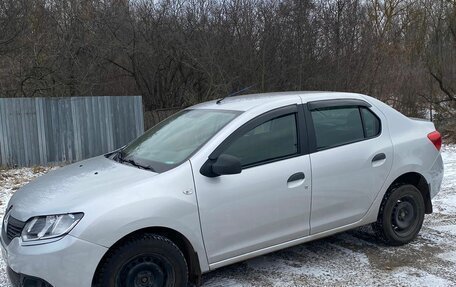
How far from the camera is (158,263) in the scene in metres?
3.52

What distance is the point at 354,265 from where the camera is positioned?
14.5ft

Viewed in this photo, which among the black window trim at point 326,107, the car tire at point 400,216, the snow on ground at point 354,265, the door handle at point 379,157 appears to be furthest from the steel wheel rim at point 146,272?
the car tire at point 400,216

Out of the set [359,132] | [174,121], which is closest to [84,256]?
[174,121]

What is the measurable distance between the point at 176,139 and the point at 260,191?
95cm

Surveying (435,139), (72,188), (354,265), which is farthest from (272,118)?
(435,139)

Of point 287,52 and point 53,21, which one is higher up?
point 53,21

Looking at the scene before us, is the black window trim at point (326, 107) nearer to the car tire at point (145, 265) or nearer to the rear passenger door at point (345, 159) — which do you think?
the rear passenger door at point (345, 159)

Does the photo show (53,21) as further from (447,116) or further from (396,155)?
(447,116)

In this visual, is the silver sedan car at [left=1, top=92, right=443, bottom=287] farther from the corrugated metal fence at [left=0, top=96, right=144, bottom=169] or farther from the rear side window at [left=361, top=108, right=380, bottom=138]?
the corrugated metal fence at [left=0, top=96, right=144, bottom=169]

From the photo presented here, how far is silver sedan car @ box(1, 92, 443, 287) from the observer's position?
3.26m

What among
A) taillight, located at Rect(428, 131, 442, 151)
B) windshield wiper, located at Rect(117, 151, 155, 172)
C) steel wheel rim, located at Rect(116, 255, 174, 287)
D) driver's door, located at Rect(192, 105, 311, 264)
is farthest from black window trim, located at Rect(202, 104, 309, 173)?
taillight, located at Rect(428, 131, 442, 151)

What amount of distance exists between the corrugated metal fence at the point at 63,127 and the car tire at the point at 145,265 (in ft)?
27.8

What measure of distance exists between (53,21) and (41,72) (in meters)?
1.86

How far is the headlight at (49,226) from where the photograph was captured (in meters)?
3.20
